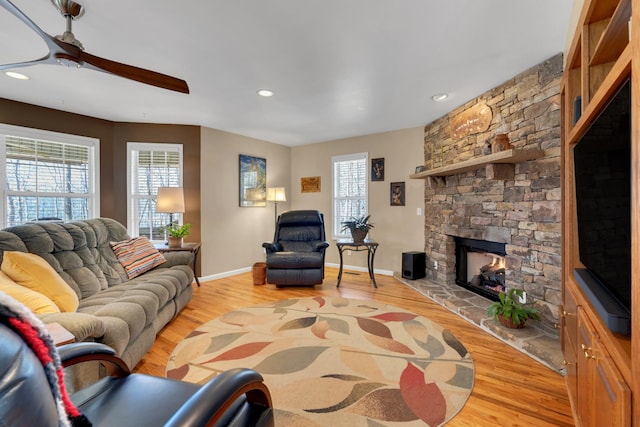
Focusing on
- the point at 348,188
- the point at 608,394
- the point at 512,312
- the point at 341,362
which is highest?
the point at 348,188

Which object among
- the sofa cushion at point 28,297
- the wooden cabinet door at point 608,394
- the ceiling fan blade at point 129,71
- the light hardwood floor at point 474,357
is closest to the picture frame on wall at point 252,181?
the light hardwood floor at point 474,357

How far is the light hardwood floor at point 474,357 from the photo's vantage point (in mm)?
1631

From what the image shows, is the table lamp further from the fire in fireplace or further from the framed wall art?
the fire in fireplace

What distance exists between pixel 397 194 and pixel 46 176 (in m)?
4.96

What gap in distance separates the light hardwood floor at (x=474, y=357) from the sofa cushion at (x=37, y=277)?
702mm

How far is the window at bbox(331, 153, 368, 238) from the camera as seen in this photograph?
5254 millimetres

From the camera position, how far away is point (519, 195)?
108 inches

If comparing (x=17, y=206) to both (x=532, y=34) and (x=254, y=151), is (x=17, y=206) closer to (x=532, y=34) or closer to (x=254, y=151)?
(x=254, y=151)

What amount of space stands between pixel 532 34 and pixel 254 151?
4.27 metres

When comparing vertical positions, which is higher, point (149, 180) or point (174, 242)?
point (149, 180)

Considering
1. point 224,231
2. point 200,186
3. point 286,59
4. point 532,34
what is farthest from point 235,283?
point 532,34

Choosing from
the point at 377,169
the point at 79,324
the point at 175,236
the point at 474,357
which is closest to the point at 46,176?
the point at 175,236

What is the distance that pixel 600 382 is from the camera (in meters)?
1.03

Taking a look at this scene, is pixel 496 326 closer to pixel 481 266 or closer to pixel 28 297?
pixel 481 266
